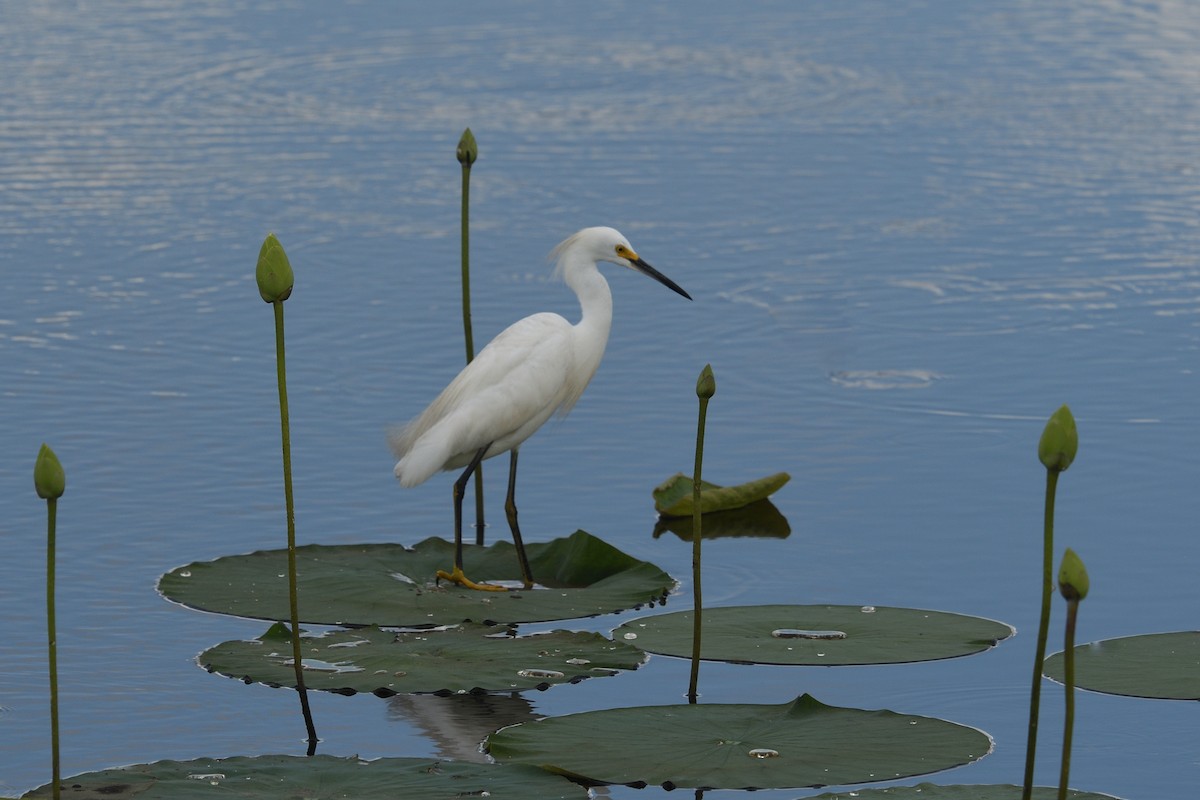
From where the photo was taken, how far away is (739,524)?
731 cm

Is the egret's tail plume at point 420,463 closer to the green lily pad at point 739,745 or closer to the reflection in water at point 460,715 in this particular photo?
the reflection in water at point 460,715

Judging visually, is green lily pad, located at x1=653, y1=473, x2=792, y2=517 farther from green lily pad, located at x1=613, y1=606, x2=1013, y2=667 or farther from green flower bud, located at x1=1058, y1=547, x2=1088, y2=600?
green flower bud, located at x1=1058, y1=547, x2=1088, y2=600

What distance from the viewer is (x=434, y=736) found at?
5125mm

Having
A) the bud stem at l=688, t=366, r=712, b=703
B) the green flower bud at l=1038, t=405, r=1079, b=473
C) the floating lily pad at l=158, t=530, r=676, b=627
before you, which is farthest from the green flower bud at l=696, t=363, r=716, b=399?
the floating lily pad at l=158, t=530, r=676, b=627

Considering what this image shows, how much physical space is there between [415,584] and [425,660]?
954mm

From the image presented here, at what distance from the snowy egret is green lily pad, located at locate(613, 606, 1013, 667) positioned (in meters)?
0.93

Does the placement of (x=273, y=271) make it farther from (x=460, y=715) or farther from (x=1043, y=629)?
(x=1043, y=629)

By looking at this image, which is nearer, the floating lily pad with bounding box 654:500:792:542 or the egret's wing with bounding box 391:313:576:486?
the egret's wing with bounding box 391:313:576:486

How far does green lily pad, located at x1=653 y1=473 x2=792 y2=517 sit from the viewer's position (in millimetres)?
7246

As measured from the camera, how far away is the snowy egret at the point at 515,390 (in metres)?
6.73

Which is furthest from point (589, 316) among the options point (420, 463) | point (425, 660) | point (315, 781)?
point (315, 781)

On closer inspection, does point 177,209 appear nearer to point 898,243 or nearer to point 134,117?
point 134,117

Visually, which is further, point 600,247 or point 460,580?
point 600,247

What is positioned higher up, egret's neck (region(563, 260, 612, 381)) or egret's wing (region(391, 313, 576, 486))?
egret's neck (region(563, 260, 612, 381))
